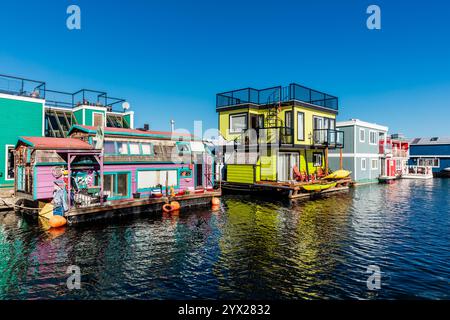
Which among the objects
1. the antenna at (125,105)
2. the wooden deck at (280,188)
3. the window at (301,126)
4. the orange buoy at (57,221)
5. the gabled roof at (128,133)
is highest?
the antenna at (125,105)

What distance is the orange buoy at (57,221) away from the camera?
16.0 m

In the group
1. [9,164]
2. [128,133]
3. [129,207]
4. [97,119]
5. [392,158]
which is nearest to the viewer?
[129,207]

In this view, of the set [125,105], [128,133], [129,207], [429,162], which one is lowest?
[129,207]

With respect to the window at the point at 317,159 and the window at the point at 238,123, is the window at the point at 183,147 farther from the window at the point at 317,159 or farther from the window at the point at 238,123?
the window at the point at 317,159

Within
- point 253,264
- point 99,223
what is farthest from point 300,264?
point 99,223

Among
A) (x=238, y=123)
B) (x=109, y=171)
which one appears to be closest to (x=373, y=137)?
(x=238, y=123)

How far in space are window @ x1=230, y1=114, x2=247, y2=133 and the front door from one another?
5062 millimetres

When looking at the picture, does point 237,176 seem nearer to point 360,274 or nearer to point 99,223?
point 99,223

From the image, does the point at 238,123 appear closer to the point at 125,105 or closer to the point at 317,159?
the point at 317,159

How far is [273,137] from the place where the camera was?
30.0m

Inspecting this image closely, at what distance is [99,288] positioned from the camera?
369 inches

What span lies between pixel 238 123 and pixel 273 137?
4732 mm

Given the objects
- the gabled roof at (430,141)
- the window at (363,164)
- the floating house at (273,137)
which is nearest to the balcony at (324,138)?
the floating house at (273,137)
